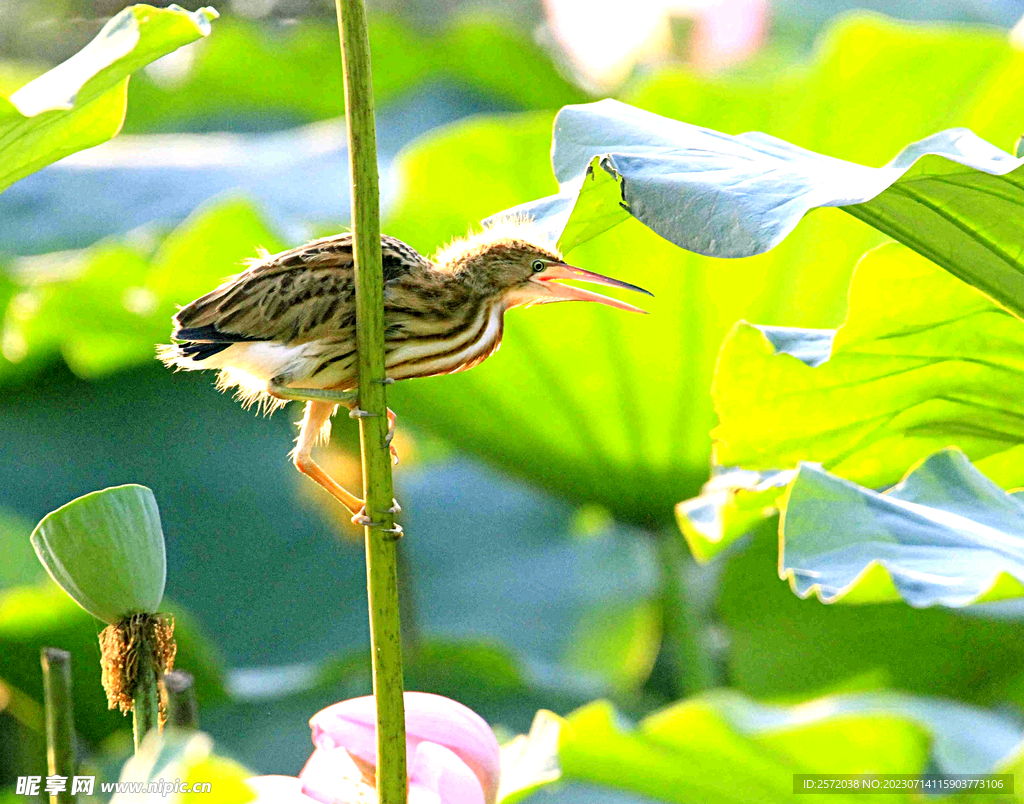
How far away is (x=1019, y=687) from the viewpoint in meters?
2.16

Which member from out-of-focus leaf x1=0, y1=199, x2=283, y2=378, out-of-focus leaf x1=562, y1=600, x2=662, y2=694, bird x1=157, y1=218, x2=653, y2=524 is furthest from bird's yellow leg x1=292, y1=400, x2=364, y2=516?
out-of-focus leaf x1=562, y1=600, x2=662, y2=694

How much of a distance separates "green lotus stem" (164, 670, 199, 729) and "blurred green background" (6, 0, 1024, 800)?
1.25 meters

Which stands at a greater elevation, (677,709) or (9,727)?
(9,727)

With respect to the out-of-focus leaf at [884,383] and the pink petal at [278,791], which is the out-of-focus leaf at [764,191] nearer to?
the out-of-focus leaf at [884,383]

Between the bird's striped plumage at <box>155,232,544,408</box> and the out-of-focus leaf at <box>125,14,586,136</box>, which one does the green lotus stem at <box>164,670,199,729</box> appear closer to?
the bird's striped plumage at <box>155,232,544,408</box>

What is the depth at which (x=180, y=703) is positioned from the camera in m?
0.55

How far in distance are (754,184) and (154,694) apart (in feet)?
1.57

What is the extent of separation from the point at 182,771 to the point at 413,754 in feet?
0.45

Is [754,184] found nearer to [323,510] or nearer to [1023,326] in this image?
[1023,326]

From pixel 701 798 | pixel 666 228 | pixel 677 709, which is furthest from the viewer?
pixel 701 798

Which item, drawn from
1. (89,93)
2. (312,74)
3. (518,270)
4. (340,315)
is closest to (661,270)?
(518,270)

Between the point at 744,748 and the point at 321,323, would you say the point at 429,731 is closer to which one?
the point at 321,323

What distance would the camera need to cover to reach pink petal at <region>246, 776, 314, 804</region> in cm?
55

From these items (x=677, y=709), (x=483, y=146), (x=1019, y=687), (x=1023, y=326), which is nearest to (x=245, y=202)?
(x=483, y=146)
